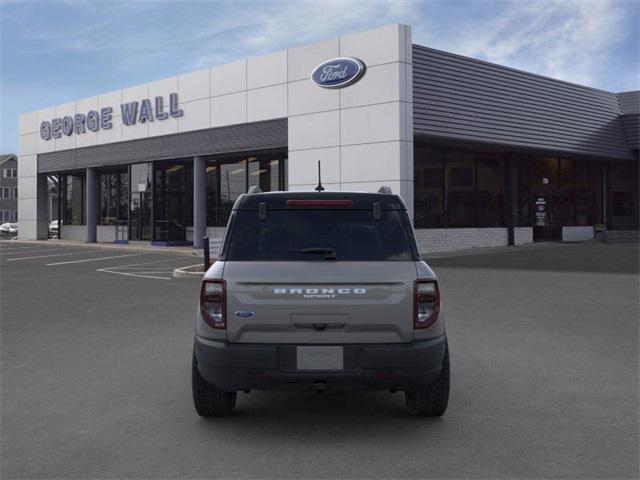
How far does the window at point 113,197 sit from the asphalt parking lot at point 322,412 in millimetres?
24801

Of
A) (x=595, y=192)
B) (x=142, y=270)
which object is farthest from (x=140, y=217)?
(x=595, y=192)

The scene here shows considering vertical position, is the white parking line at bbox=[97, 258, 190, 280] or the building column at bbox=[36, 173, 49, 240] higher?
the building column at bbox=[36, 173, 49, 240]

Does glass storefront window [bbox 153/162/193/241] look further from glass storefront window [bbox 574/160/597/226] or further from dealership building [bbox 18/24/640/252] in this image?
glass storefront window [bbox 574/160/597/226]

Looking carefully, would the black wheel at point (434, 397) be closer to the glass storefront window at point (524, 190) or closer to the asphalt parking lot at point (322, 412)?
the asphalt parking lot at point (322, 412)

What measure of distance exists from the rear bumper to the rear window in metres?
→ 0.64

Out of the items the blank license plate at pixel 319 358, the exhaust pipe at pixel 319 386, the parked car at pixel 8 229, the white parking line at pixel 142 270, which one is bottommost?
the exhaust pipe at pixel 319 386

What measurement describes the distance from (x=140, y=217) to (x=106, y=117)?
5286 millimetres

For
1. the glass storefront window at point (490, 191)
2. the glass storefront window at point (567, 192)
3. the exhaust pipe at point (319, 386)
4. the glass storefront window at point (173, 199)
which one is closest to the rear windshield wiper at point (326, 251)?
the exhaust pipe at point (319, 386)

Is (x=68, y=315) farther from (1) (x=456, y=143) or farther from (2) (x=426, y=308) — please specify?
(1) (x=456, y=143)

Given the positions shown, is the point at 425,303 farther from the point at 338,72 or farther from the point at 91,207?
the point at 91,207

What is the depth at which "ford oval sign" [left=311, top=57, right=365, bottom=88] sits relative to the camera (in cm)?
2214

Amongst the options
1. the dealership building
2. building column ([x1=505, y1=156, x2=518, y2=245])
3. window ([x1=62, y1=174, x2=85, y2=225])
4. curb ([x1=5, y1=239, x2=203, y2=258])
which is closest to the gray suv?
the dealership building

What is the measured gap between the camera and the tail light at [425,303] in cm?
449

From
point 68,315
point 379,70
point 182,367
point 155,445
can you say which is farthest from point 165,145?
Answer: point 155,445
